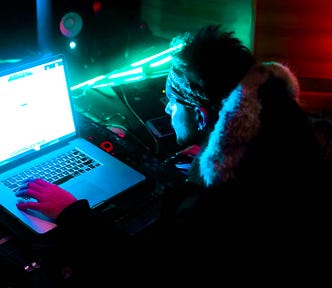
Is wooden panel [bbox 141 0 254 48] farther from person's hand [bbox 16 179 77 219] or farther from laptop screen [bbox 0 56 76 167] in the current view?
person's hand [bbox 16 179 77 219]

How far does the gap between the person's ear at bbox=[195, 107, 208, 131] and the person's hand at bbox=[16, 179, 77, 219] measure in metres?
0.38

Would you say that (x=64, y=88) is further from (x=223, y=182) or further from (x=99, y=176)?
(x=223, y=182)

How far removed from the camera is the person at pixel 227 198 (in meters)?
1.03

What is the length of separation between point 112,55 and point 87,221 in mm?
956

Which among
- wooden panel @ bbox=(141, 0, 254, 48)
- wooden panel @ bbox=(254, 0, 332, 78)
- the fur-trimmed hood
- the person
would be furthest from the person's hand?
wooden panel @ bbox=(141, 0, 254, 48)

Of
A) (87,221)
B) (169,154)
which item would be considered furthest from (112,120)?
(87,221)

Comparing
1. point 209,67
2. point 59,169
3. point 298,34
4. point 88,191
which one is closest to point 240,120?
point 209,67

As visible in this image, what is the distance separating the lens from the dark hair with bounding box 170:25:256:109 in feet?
3.59

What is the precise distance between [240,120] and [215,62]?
17 cm

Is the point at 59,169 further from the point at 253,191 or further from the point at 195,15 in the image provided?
the point at 195,15

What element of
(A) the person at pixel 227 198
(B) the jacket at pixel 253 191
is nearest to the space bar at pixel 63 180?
(A) the person at pixel 227 198

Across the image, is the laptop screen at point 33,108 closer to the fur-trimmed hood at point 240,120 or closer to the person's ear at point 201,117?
the person's ear at point 201,117

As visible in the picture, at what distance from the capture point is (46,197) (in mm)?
1179

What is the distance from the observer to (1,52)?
1.60m
